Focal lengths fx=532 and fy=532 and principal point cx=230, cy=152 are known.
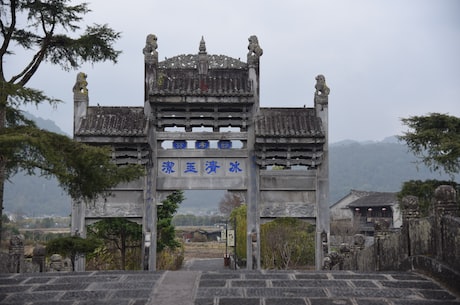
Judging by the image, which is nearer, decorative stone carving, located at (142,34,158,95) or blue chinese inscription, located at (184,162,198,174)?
blue chinese inscription, located at (184,162,198,174)

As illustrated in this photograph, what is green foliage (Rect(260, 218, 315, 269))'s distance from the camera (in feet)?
82.3

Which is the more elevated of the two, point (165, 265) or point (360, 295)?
point (360, 295)

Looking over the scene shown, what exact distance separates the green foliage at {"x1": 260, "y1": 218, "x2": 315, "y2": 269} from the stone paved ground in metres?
17.8

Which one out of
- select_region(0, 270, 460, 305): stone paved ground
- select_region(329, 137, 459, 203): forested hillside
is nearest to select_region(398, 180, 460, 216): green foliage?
select_region(0, 270, 460, 305): stone paved ground

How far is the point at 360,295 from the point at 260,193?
6815 millimetres

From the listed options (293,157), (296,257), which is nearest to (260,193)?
(293,157)

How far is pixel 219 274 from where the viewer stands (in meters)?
7.12

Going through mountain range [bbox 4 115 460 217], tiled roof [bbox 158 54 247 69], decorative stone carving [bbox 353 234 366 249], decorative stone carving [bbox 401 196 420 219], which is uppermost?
mountain range [bbox 4 115 460 217]

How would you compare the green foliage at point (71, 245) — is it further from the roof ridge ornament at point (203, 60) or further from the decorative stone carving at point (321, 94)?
the decorative stone carving at point (321, 94)

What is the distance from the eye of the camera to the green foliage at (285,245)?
25078 mm

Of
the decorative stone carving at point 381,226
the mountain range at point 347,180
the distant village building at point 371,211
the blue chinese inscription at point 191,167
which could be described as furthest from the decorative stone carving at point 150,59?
the mountain range at point 347,180

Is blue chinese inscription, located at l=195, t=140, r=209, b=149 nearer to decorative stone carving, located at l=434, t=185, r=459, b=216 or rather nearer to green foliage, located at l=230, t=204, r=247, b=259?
decorative stone carving, located at l=434, t=185, r=459, b=216

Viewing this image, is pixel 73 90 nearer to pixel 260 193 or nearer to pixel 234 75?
pixel 234 75

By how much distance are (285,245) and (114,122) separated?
14.4 meters
